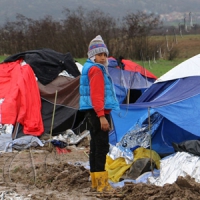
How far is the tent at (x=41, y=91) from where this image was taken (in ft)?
30.7

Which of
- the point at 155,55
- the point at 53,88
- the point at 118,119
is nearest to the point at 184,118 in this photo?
the point at 118,119

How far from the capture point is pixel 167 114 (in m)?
6.62

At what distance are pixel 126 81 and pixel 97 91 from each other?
16.9 feet

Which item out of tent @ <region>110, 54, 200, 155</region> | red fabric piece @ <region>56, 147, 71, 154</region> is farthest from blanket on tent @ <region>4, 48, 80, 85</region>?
tent @ <region>110, 54, 200, 155</region>

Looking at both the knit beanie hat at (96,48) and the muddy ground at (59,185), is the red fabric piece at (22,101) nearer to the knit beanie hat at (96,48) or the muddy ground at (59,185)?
the muddy ground at (59,185)

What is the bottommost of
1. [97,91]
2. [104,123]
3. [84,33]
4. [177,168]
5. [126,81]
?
[177,168]

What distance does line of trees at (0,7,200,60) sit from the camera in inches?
952

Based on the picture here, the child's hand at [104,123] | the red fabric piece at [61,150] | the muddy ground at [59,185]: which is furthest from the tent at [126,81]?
the child's hand at [104,123]

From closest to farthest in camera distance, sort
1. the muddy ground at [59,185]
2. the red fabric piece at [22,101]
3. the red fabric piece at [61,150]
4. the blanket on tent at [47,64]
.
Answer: the muddy ground at [59,185] < the red fabric piece at [61,150] < the red fabric piece at [22,101] < the blanket on tent at [47,64]

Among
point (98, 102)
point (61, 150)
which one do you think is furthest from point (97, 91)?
point (61, 150)

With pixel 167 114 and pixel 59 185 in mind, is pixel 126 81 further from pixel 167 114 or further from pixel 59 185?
pixel 59 185

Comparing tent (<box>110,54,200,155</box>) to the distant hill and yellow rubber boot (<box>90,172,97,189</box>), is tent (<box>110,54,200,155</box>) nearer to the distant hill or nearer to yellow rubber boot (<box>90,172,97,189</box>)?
yellow rubber boot (<box>90,172,97,189</box>)

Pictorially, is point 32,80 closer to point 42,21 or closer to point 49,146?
point 49,146

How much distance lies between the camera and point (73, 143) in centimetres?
912
